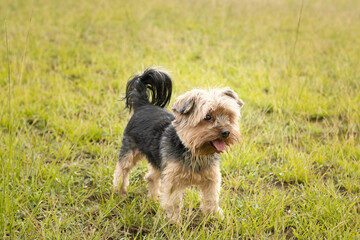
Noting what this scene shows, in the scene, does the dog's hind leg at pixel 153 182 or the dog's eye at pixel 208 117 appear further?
the dog's hind leg at pixel 153 182

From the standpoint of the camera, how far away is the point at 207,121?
3623mm

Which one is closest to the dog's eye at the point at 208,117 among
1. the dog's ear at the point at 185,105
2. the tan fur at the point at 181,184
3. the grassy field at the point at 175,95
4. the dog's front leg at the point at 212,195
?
the dog's ear at the point at 185,105

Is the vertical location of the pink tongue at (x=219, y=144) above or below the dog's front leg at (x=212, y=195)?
above

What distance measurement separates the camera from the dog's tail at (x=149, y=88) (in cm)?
460

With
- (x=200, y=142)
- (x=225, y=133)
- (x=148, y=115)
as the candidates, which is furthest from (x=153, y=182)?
(x=225, y=133)

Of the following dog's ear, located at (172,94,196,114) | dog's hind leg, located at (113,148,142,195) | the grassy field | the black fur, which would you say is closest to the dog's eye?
dog's ear, located at (172,94,196,114)

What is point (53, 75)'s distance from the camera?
27.0 ft

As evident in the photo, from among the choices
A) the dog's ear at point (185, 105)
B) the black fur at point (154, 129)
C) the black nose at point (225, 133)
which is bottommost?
the black fur at point (154, 129)

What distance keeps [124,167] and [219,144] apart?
153 cm

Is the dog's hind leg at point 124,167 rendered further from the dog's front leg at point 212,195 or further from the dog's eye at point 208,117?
the dog's eye at point 208,117

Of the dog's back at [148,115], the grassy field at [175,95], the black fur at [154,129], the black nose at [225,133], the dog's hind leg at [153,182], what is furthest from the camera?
the dog's hind leg at [153,182]

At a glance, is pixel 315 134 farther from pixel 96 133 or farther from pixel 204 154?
pixel 96 133

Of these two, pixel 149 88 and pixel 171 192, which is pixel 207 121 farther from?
pixel 149 88

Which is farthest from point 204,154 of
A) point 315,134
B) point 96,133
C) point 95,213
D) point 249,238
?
point 315,134
